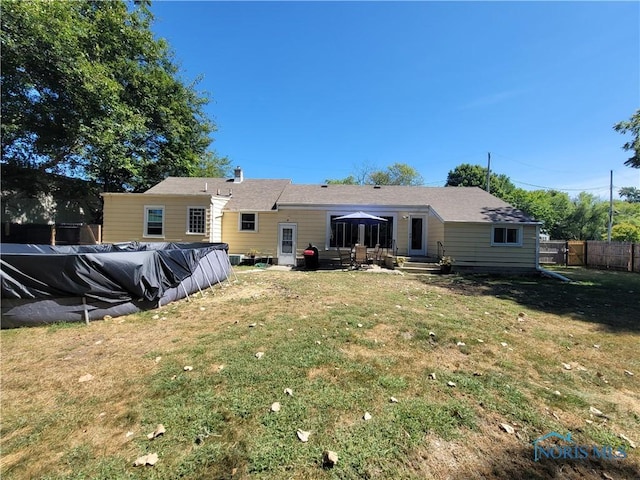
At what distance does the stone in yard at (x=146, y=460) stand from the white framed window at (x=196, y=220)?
13.8 metres

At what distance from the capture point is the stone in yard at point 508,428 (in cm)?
256

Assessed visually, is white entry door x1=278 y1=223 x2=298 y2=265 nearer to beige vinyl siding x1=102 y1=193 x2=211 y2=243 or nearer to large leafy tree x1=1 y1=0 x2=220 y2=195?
beige vinyl siding x1=102 y1=193 x2=211 y2=243

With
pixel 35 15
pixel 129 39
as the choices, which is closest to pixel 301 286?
pixel 35 15

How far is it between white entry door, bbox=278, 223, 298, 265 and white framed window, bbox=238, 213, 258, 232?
4.54 feet

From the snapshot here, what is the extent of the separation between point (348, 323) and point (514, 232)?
12007 millimetres

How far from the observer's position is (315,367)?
3.62m

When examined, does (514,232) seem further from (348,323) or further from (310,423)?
(310,423)


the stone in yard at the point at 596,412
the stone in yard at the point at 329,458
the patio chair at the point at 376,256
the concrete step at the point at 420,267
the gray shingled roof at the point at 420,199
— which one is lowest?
the stone in yard at the point at 596,412

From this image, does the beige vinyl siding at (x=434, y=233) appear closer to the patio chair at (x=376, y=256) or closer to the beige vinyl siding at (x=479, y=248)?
the beige vinyl siding at (x=479, y=248)

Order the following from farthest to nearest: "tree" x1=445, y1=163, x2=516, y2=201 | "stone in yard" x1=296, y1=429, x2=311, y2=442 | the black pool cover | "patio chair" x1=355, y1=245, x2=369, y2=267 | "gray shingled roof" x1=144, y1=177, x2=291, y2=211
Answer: "tree" x1=445, y1=163, x2=516, y2=201
"gray shingled roof" x1=144, y1=177, x2=291, y2=211
"patio chair" x1=355, y1=245, x2=369, y2=267
the black pool cover
"stone in yard" x1=296, y1=429, x2=311, y2=442

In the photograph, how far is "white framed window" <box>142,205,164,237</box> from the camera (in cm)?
1525

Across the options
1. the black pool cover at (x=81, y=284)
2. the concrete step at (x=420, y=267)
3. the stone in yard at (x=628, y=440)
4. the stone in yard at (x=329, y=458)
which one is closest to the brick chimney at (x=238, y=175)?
the concrete step at (x=420, y=267)

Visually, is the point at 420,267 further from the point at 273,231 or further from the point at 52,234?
the point at 52,234

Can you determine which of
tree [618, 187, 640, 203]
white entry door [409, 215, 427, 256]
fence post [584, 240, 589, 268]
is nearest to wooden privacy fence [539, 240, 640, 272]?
fence post [584, 240, 589, 268]
